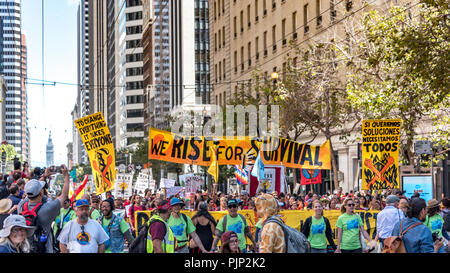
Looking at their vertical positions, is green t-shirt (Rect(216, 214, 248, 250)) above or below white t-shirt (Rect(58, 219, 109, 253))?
below

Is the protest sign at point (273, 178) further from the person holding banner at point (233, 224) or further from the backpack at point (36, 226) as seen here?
the backpack at point (36, 226)

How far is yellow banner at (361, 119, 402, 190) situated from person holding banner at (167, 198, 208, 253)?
7673mm

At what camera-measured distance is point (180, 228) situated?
1095 centimetres

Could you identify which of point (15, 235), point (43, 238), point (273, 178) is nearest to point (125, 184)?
point (273, 178)

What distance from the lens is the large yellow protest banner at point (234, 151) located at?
22188 mm

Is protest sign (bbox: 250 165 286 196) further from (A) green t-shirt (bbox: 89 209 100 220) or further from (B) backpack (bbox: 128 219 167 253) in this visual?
(B) backpack (bbox: 128 219 167 253)

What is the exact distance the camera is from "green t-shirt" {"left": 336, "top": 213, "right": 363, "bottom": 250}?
1266 centimetres

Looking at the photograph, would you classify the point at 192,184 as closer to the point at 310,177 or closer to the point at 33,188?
the point at 310,177

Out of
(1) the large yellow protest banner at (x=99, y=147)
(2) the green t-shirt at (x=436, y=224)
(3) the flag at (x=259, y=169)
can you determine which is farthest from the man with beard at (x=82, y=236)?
(3) the flag at (x=259, y=169)

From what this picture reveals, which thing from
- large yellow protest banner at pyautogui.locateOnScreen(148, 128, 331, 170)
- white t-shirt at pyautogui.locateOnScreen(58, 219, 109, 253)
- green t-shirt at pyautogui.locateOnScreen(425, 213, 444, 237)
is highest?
large yellow protest banner at pyautogui.locateOnScreen(148, 128, 331, 170)

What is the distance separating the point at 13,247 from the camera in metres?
6.91

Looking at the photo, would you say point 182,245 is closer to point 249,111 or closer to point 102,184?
point 102,184

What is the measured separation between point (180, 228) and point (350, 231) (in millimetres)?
3398

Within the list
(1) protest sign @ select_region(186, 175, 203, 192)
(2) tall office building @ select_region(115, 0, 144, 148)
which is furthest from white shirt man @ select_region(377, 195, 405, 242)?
(2) tall office building @ select_region(115, 0, 144, 148)
